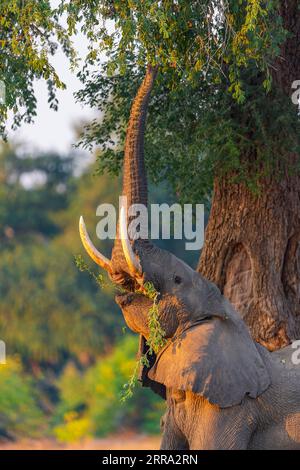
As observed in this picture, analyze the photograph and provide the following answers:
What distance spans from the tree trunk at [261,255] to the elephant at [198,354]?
66.8 inches

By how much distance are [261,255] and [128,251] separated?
2638 millimetres

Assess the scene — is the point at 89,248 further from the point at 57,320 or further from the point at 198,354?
the point at 57,320

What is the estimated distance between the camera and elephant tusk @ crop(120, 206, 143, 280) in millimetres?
8219

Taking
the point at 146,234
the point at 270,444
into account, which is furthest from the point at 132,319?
the point at 270,444

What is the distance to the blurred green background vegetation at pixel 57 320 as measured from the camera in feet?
97.8

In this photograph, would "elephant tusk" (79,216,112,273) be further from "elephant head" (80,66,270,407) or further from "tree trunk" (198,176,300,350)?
"tree trunk" (198,176,300,350)

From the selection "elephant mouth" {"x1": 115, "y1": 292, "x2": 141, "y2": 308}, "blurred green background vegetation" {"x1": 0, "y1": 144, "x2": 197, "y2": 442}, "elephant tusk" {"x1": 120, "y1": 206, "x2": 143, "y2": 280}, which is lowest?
"blurred green background vegetation" {"x1": 0, "y1": 144, "x2": 197, "y2": 442}

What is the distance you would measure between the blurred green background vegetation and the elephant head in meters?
20.2

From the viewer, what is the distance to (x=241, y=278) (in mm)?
10836

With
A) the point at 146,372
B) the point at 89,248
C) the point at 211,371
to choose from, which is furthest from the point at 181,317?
the point at 89,248

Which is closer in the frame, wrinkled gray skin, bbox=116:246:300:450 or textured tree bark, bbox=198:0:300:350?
wrinkled gray skin, bbox=116:246:300:450

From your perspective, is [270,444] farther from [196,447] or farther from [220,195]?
[220,195]

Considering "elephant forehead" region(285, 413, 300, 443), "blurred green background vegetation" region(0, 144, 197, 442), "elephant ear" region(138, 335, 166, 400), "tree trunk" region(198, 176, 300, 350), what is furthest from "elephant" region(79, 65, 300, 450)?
"blurred green background vegetation" region(0, 144, 197, 442)

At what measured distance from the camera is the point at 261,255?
1066 cm
